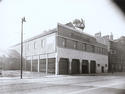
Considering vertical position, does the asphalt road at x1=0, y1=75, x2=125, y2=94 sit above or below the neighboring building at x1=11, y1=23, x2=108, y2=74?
below

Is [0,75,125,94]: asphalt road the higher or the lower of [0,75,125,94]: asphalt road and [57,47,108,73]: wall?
the lower

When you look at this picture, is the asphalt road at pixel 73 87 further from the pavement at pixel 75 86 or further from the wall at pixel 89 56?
the wall at pixel 89 56

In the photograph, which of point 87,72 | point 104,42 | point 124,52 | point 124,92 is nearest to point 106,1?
point 124,52

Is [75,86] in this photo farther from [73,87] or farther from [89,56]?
[89,56]

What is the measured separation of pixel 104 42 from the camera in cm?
109

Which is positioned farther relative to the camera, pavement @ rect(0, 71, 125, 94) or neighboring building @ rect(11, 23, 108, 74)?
neighboring building @ rect(11, 23, 108, 74)

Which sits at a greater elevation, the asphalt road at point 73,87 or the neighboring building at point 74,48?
the neighboring building at point 74,48

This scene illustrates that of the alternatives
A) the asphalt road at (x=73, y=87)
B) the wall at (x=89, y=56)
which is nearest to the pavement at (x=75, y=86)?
the asphalt road at (x=73, y=87)

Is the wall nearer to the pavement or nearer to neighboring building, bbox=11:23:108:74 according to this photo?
neighboring building, bbox=11:23:108:74

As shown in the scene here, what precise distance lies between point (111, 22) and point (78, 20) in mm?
164

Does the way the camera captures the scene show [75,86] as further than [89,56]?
Yes

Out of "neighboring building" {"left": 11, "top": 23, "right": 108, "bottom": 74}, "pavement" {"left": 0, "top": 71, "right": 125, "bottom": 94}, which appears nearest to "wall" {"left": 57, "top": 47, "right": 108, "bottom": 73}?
"neighboring building" {"left": 11, "top": 23, "right": 108, "bottom": 74}

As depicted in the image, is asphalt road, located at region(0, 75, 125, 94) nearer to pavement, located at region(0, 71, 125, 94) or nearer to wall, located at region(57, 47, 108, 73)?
pavement, located at region(0, 71, 125, 94)

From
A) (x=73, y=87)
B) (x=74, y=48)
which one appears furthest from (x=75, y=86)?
(x=74, y=48)
